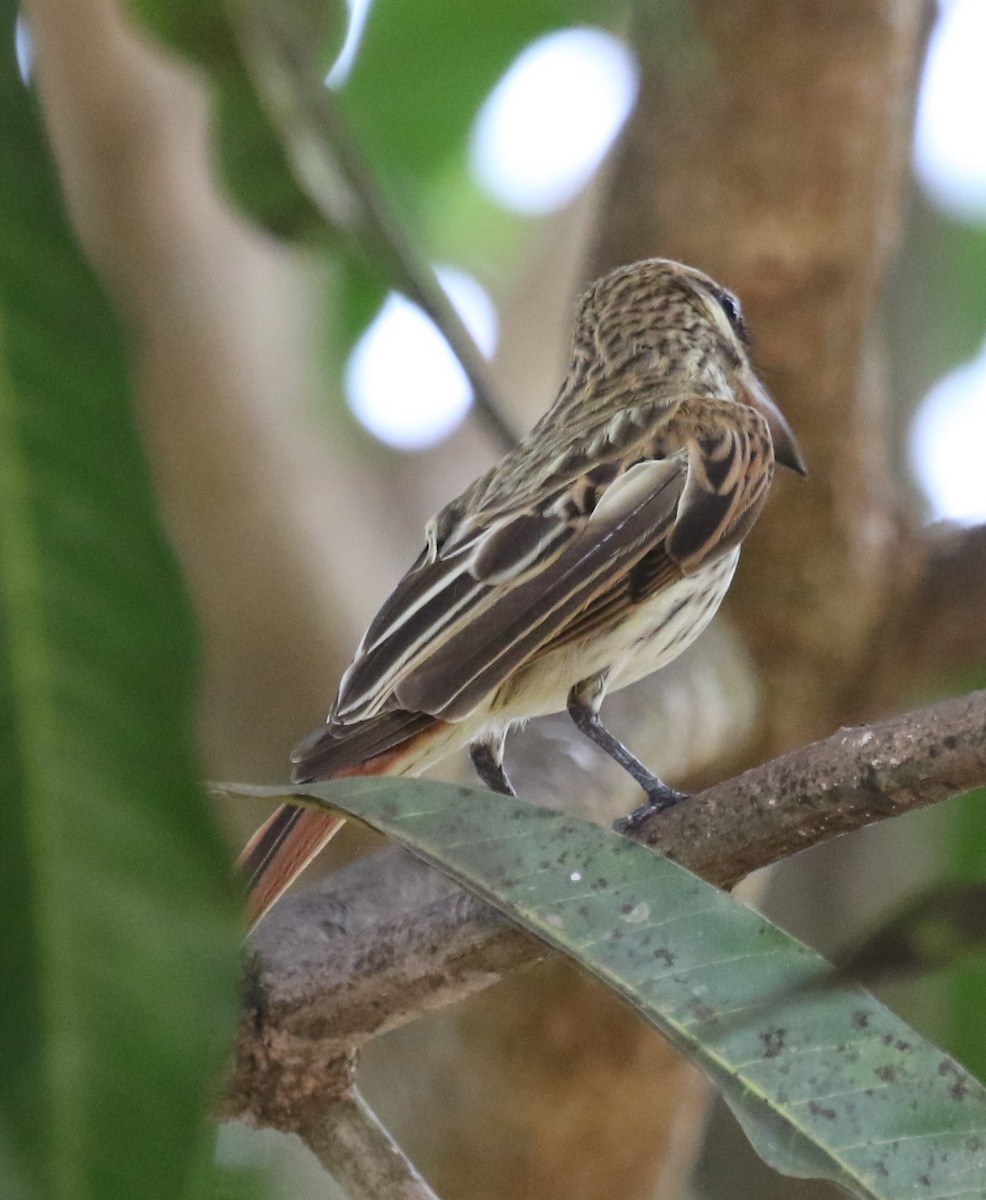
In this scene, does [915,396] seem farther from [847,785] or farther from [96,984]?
[96,984]

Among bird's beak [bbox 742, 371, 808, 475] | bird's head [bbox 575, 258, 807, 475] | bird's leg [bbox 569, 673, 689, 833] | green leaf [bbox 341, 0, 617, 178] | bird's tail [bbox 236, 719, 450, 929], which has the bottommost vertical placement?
bird's tail [bbox 236, 719, 450, 929]

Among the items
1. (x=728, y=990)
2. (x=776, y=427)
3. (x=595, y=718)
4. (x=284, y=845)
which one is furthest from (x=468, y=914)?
(x=776, y=427)

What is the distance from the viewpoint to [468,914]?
1.29 m

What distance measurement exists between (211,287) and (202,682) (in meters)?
2.99

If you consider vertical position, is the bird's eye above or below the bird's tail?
above

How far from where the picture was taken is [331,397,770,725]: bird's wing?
4.54 feet

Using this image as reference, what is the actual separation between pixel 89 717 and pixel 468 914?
0.74 meters

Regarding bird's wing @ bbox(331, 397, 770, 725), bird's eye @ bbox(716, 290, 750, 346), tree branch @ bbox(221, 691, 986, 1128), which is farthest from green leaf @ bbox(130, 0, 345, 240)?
bird's eye @ bbox(716, 290, 750, 346)

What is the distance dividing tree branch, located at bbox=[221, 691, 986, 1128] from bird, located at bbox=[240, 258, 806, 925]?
0.30 feet

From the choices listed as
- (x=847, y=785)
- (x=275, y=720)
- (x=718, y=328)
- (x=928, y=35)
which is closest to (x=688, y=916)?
(x=847, y=785)

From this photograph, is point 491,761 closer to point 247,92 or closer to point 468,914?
point 468,914

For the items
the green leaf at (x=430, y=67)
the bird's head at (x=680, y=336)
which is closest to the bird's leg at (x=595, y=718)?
the bird's head at (x=680, y=336)

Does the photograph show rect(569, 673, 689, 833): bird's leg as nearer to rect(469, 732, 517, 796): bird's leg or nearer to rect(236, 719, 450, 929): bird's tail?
rect(469, 732, 517, 796): bird's leg

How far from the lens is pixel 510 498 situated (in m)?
1.69
